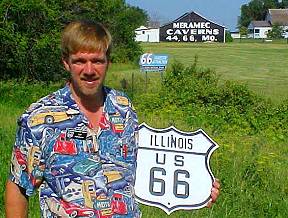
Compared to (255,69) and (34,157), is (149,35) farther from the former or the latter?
(34,157)

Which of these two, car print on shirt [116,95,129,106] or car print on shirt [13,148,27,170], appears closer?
car print on shirt [13,148,27,170]

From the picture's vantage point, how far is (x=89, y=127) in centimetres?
247

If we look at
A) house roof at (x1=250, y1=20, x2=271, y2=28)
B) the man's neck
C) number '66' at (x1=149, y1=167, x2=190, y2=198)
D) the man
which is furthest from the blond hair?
house roof at (x1=250, y1=20, x2=271, y2=28)

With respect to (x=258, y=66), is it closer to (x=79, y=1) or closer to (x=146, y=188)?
(x=79, y=1)

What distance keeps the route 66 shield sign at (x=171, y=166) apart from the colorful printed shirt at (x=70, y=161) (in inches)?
31.1

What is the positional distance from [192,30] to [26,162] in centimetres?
10415

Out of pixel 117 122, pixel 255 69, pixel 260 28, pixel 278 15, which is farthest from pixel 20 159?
pixel 278 15

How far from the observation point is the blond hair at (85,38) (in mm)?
2416

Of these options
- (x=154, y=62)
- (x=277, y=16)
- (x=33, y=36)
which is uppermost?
(x=277, y=16)

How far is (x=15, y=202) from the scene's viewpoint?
99.8 inches

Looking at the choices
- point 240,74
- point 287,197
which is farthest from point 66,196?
point 240,74

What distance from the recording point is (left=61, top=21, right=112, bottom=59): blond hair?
242cm

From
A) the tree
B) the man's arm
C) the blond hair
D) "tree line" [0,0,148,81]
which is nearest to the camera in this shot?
the blond hair

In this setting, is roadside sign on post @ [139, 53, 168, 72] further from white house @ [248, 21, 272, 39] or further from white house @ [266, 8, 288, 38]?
white house @ [248, 21, 272, 39]
